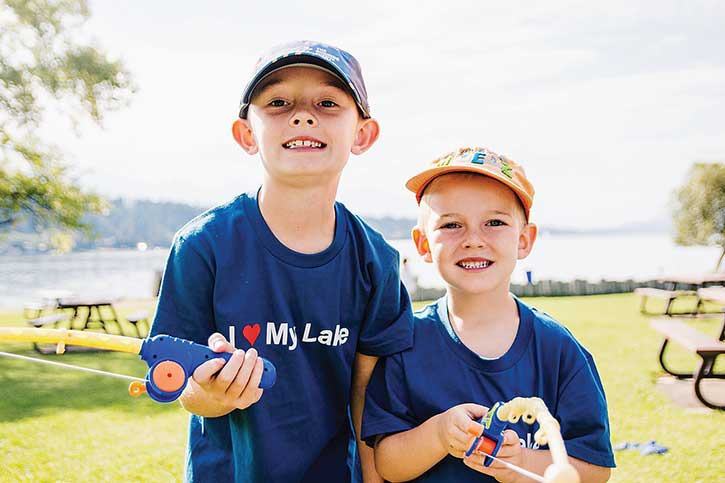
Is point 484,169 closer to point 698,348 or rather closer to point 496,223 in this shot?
point 496,223

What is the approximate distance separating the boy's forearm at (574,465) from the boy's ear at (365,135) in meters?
1.27

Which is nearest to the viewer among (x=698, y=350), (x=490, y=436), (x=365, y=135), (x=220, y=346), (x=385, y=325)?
(x=220, y=346)

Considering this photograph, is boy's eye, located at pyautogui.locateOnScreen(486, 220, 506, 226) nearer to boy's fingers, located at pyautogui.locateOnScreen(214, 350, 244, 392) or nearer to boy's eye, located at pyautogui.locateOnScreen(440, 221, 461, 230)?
boy's eye, located at pyautogui.locateOnScreen(440, 221, 461, 230)

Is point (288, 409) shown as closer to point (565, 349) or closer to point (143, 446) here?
point (565, 349)

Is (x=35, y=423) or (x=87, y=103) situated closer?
(x=35, y=423)

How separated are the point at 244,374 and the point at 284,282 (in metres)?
0.52

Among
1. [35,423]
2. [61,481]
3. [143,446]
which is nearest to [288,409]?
[61,481]

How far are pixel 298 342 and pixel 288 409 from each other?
242mm

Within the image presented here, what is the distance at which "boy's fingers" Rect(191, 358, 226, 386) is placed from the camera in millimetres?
1710

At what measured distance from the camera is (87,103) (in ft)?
65.3

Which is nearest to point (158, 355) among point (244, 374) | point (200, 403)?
point (244, 374)

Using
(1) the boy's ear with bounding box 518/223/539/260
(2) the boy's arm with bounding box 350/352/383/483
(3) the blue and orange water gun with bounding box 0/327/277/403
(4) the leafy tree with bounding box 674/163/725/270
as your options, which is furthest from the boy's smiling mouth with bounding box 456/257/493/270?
(4) the leafy tree with bounding box 674/163/725/270

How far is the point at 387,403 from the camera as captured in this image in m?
2.30

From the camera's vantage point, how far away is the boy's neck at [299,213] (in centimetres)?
225
